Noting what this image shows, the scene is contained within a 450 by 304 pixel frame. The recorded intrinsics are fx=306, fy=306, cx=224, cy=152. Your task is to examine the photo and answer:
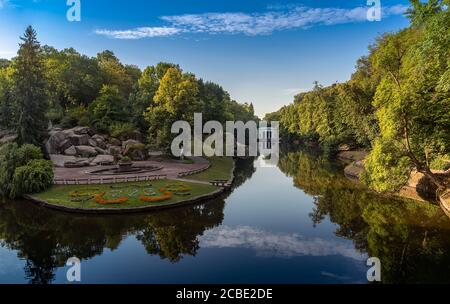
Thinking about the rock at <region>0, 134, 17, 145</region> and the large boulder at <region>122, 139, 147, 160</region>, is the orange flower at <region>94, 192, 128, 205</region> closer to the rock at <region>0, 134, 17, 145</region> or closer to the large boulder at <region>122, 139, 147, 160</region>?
the large boulder at <region>122, 139, 147, 160</region>

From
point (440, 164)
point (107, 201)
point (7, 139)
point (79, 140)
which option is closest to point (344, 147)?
point (440, 164)

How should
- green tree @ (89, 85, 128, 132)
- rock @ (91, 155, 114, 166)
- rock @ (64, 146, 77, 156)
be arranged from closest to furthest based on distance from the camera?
rock @ (91, 155, 114, 166), rock @ (64, 146, 77, 156), green tree @ (89, 85, 128, 132)

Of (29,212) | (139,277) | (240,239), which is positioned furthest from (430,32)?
(29,212)

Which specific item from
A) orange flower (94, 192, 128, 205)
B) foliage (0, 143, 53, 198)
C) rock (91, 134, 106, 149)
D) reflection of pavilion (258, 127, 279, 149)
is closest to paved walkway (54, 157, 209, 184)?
foliage (0, 143, 53, 198)

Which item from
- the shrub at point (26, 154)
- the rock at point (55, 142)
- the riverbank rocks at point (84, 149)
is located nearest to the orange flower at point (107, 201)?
the shrub at point (26, 154)

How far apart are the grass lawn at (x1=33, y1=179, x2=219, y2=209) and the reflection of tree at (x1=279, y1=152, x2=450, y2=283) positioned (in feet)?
37.7

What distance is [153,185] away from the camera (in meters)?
30.2

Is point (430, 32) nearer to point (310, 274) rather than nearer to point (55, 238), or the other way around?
point (310, 274)

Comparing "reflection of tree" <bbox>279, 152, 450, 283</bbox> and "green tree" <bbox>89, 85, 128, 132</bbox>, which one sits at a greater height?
"green tree" <bbox>89, 85, 128, 132</bbox>

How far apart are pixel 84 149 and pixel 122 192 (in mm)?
22882

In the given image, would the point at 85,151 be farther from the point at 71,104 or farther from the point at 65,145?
the point at 71,104

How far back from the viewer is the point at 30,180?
28062 mm

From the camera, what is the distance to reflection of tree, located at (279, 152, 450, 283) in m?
15.2

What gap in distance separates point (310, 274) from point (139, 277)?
8.24 m
